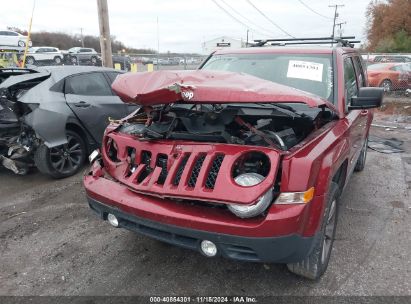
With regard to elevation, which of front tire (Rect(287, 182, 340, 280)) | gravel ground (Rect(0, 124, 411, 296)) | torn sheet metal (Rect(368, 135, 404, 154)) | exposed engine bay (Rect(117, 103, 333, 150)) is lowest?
gravel ground (Rect(0, 124, 411, 296))

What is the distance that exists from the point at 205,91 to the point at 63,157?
340cm

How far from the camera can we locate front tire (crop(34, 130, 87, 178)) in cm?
500

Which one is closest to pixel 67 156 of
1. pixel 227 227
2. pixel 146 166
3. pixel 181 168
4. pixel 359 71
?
pixel 146 166

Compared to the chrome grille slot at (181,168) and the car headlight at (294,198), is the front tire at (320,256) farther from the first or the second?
the chrome grille slot at (181,168)

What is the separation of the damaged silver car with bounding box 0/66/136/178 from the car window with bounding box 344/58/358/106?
11.6 ft

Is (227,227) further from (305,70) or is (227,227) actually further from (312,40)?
(312,40)

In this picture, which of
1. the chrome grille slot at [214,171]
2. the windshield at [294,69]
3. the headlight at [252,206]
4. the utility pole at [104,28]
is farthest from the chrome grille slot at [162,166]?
the utility pole at [104,28]

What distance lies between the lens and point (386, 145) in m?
7.47

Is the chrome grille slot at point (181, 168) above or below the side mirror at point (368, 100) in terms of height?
below

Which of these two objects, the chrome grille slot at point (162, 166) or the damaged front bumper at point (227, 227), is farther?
the chrome grille slot at point (162, 166)

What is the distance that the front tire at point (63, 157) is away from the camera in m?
5.00

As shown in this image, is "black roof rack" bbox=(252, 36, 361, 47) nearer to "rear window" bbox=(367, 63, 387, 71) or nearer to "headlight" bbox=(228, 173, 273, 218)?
"headlight" bbox=(228, 173, 273, 218)

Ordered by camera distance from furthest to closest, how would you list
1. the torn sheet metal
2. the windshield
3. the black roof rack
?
the torn sheet metal
the black roof rack
the windshield

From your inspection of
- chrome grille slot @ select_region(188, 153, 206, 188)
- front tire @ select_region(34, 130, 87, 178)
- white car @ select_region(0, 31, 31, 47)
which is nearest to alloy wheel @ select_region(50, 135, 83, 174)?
front tire @ select_region(34, 130, 87, 178)
